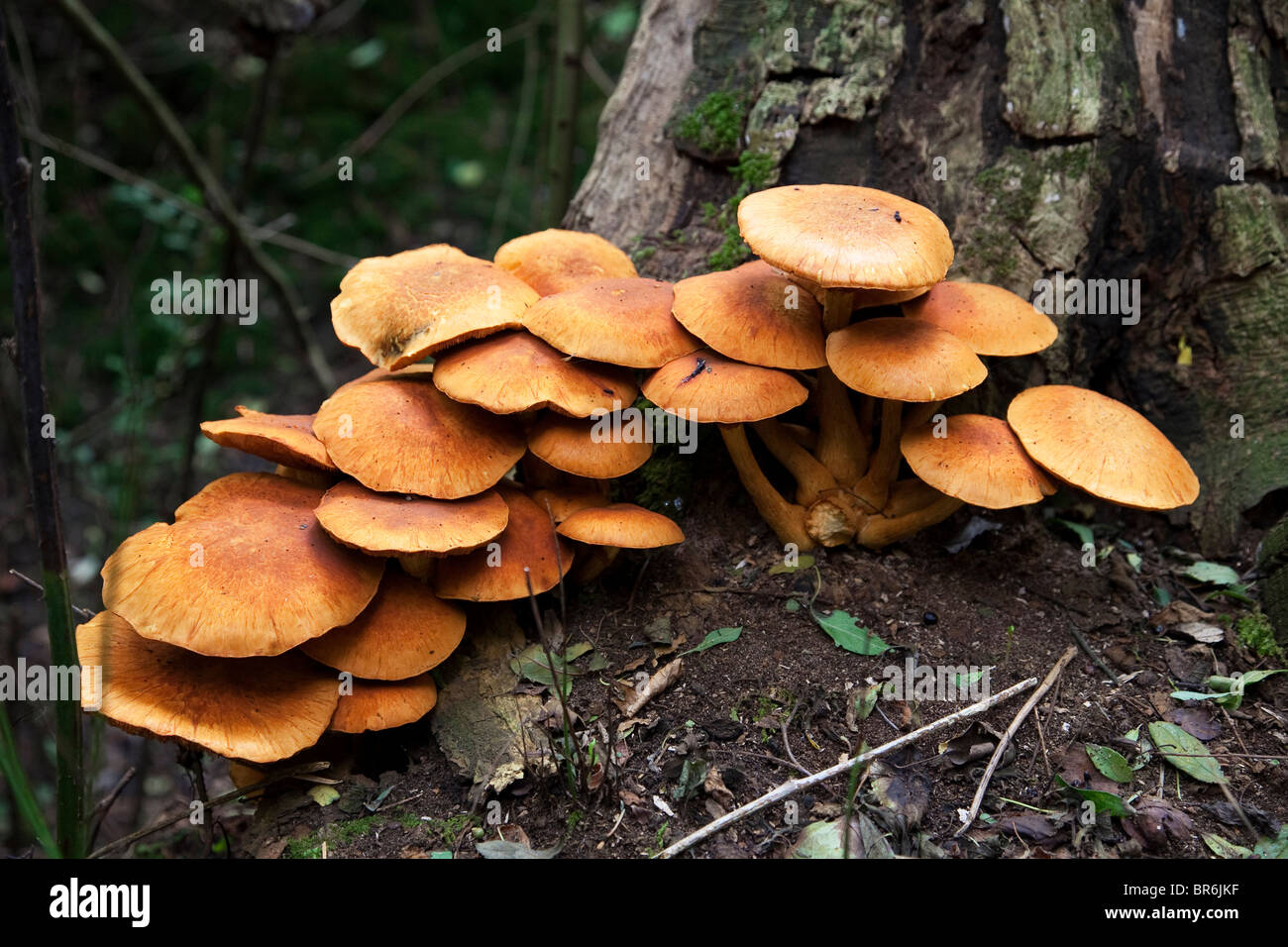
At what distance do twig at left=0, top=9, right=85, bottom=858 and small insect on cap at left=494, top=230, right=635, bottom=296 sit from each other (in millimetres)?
2197

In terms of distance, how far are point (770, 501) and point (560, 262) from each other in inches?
58.3

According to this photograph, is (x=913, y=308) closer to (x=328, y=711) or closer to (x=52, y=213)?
(x=328, y=711)

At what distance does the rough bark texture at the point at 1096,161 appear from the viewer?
172 inches

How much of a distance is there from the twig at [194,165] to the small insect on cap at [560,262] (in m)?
2.65

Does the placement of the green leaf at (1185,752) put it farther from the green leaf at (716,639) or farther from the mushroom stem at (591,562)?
the mushroom stem at (591,562)

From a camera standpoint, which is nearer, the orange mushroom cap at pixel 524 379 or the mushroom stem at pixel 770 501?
the orange mushroom cap at pixel 524 379

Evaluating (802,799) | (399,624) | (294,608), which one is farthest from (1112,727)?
(294,608)

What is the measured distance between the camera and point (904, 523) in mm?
4023

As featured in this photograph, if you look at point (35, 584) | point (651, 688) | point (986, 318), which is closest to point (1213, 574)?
point (986, 318)

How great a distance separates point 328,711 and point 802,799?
180 centimetres

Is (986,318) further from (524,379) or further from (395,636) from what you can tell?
(395,636)

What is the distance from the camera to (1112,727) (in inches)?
136

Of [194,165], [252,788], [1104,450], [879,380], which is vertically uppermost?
[194,165]

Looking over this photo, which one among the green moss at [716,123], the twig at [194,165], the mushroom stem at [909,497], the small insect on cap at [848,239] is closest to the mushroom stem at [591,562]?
the mushroom stem at [909,497]
